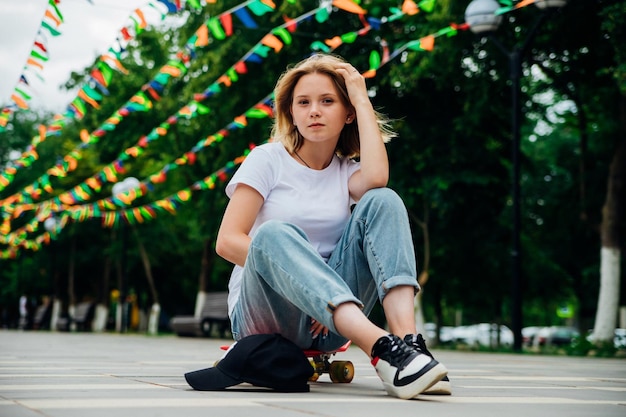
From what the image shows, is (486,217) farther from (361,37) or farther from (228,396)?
(228,396)

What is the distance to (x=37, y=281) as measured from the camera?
38.5m

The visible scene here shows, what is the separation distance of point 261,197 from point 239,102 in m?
13.9

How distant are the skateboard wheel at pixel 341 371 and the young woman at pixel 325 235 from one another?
0.16 meters

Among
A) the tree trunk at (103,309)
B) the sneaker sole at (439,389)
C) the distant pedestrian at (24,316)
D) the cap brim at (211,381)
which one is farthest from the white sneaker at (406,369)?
the distant pedestrian at (24,316)

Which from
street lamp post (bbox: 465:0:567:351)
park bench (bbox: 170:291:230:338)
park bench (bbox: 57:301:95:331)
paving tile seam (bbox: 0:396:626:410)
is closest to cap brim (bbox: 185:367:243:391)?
paving tile seam (bbox: 0:396:626:410)

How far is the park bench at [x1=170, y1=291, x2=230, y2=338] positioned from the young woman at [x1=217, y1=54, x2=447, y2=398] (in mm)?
13083

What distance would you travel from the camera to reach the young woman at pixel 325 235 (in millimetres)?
2861

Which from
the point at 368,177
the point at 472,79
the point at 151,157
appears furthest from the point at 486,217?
the point at 368,177

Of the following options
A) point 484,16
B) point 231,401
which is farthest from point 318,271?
point 484,16

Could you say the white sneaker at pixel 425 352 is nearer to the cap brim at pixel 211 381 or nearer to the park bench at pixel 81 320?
the cap brim at pixel 211 381

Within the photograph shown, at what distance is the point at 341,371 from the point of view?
11.9 feet

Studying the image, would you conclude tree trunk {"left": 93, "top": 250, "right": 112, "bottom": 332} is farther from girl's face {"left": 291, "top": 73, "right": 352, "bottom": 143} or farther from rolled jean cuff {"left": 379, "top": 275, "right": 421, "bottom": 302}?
rolled jean cuff {"left": 379, "top": 275, "right": 421, "bottom": 302}

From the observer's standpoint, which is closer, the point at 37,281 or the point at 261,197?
the point at 261,197

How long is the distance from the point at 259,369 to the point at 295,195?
0.78 meters
